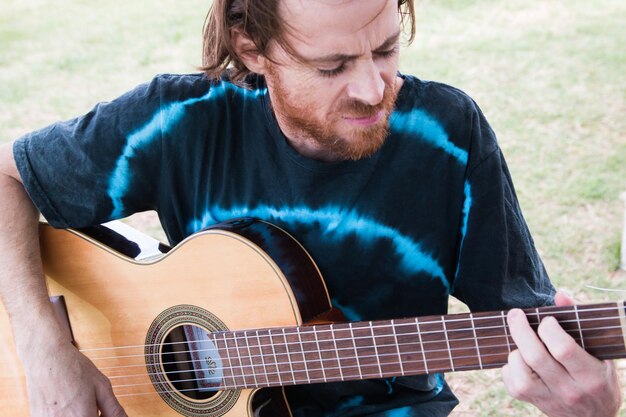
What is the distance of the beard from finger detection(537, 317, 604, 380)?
509 mm

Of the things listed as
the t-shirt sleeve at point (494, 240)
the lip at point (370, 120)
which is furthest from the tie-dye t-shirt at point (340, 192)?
the lip at point (370, 120)

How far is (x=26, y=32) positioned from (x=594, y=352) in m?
6.80

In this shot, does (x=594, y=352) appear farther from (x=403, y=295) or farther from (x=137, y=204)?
(x=137, y=204)

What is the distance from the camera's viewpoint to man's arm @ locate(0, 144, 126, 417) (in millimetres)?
1824

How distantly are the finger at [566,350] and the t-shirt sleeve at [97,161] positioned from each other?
979mm

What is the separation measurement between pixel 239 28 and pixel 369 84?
0.39 metres

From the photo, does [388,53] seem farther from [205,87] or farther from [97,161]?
[97,161]

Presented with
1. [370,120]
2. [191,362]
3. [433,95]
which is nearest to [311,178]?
[370,120]

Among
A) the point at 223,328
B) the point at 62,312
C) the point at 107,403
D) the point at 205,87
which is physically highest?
the point at 205,87

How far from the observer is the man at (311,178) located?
63.8 inches

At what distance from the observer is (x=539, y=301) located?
162 cm

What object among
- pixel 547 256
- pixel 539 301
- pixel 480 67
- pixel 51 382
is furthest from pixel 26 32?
pixel 539 301

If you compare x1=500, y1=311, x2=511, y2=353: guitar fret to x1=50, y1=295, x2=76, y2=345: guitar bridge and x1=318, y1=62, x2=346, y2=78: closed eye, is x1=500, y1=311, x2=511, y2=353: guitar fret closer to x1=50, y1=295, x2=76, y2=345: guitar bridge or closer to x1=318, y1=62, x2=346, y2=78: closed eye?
x1=318, y1=62, x2=346, y2=78: closed eye

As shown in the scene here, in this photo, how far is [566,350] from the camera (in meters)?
1.35
